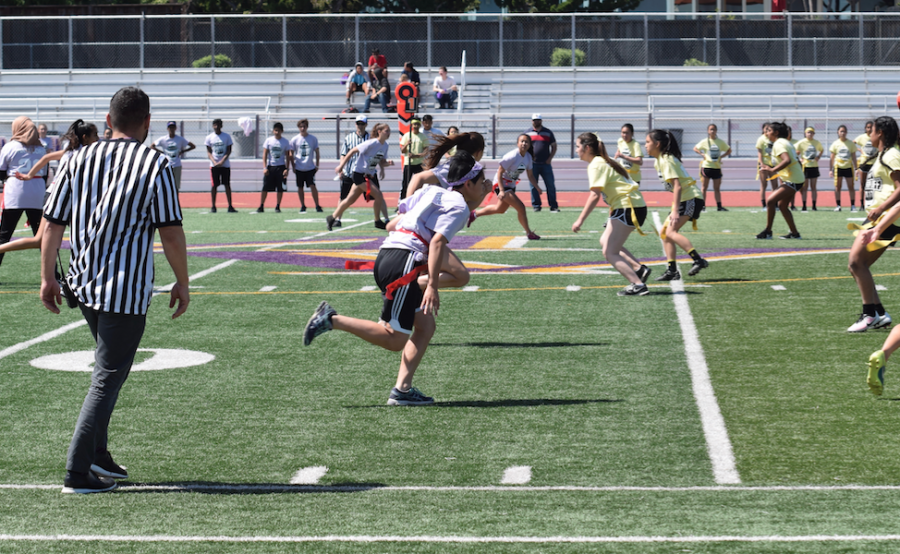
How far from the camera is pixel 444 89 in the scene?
36.6 m

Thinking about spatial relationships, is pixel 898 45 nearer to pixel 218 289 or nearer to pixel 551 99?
pixel 551 99

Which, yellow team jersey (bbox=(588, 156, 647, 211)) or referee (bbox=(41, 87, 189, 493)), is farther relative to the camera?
yellow team jersey (bbox=(588, 156, 647, 211))

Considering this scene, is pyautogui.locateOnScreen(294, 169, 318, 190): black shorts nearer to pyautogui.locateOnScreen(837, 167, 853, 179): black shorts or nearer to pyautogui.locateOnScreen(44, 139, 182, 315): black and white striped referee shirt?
pyautogui.locateOnScreen(837, 167, 853, 179): black shorts

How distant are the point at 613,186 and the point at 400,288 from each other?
5.82 m

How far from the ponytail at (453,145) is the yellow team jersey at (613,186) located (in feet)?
14.6

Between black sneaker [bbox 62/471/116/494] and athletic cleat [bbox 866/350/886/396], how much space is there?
425 cm

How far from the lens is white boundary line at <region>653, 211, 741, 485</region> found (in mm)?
5836

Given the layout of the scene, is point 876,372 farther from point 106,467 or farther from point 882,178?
point 106,467

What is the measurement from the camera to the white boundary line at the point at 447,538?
15.2ft

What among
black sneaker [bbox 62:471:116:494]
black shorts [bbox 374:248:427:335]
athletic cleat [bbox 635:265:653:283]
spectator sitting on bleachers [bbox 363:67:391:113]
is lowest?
black sneaker [bbox 62:471:116:494]

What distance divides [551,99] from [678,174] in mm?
24923

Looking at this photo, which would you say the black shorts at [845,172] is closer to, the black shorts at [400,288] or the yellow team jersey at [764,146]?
the yellow team jersey at [764,146]

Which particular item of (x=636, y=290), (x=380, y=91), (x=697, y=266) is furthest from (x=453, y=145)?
(x=380, y=91)

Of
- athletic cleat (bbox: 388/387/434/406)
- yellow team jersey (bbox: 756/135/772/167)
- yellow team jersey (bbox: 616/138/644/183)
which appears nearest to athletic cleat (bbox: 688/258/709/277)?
athletic cleat (bbox: 388/387/434/406)
